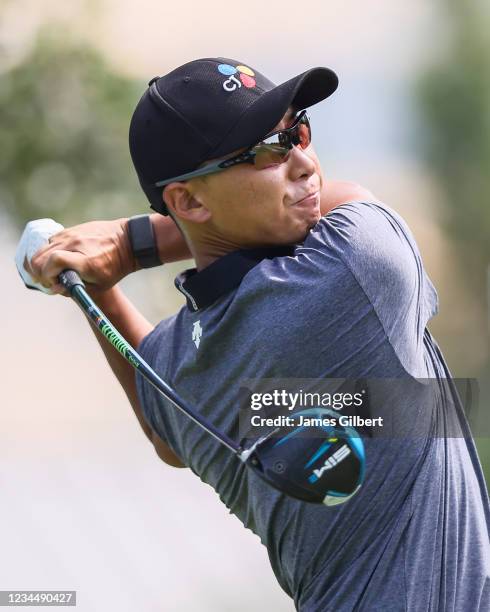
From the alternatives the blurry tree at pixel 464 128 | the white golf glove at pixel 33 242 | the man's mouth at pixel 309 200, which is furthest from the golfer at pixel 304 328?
the blurry tree at pixel 464 128

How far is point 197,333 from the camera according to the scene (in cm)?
229

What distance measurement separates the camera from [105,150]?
671 centimetres

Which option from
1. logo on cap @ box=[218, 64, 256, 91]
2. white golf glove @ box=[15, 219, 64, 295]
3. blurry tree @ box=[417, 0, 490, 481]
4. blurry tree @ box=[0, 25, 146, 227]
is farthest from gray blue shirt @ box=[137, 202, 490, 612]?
blurry tree @ box=[417, 0, 490, 481]

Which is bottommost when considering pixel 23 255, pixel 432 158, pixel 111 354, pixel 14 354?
pixel 14 354

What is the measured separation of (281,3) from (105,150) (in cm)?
187

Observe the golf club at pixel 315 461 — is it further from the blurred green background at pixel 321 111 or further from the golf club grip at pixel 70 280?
the blurred green background at pixel 321 111

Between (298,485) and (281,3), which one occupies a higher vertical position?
(281,3)

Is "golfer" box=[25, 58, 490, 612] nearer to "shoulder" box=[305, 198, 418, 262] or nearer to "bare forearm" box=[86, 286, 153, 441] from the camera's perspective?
"shoulder" box=[305, 198, 418, 262]

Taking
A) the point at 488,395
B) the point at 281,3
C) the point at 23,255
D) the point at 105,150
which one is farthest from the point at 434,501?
the point at 281,3

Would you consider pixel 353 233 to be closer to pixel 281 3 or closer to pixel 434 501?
pixel 434 501

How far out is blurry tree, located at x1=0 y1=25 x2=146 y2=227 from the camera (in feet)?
21.6

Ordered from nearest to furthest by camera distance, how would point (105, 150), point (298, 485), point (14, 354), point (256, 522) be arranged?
1. point (298, 485)
2. point (256, 522)
3. point (14, 354)
4. point (105, 150)

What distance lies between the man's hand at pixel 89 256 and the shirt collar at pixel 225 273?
37 cm

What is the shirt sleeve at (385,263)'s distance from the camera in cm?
205
